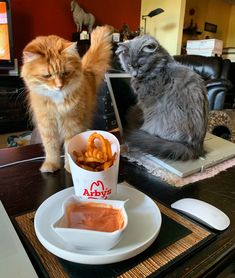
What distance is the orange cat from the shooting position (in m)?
0.73

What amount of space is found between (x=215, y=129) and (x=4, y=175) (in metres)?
1.06

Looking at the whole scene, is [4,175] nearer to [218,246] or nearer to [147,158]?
[147,158]

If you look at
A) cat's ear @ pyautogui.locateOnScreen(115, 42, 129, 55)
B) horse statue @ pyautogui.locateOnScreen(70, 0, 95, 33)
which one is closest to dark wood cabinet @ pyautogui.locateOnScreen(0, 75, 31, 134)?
horse statue @ pyautogui.locateOnScreen(70, 0, 95, 33)

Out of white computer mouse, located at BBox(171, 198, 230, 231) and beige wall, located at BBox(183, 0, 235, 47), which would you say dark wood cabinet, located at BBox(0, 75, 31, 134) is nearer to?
white computer mouse, located at BBox(171, 198, 230, 231)

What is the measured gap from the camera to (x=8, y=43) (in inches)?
109

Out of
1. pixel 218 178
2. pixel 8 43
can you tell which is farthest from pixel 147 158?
pixel 8 43

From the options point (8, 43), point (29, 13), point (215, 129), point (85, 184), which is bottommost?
point (215, 129)

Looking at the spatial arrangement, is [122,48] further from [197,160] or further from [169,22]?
[169,22]

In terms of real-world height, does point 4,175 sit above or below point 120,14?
below

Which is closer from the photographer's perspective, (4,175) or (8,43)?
(4,175)

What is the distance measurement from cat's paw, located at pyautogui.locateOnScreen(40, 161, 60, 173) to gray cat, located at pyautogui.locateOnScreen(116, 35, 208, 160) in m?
0.26

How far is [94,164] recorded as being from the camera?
1.71 ft

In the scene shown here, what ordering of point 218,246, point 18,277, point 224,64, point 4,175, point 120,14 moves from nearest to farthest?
1. point 18,277
2. point 218,246
3. point 4,175
4. point 224,64
5. point 120,14

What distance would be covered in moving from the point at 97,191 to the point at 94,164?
0.20 ft
